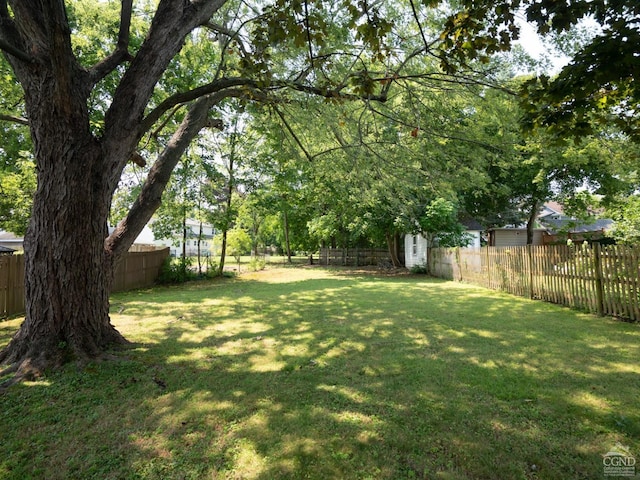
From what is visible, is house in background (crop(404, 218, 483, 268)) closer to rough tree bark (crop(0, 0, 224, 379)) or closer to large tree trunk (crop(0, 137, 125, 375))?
rough tree bark (crop(0, 0, 224, 379))

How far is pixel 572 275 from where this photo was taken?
7.91 meters

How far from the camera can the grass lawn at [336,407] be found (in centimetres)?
234

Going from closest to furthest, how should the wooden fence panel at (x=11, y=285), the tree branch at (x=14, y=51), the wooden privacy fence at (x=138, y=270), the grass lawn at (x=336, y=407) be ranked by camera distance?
the grass lawn at (x=336, y=407) → the tree branch at (x=14, y=51) → the wooden fence panel at (x=11, y=285) → the wooden privacy fence at (x=138, y=270)

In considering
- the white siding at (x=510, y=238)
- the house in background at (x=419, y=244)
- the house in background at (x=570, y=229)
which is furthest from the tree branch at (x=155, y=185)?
the white siding at (x=510, y=238)

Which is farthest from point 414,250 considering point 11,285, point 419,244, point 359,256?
point 11,285

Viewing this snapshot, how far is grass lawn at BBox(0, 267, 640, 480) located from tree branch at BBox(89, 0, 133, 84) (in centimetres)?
386

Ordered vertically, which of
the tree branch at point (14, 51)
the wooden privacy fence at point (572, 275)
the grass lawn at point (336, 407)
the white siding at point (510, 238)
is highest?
the tree branch at point (14, 51)

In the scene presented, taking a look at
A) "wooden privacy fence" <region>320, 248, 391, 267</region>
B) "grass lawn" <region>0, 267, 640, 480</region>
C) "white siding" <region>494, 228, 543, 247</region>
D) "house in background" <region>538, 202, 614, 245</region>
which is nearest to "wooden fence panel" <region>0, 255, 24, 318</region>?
"grass lawn" <region>0, 267, 640, 480</region>

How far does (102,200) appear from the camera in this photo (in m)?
4.37

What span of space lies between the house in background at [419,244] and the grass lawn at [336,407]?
15150mm

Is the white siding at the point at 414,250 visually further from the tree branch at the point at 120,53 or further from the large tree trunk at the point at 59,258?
the large tree trunk at the point at 59,258

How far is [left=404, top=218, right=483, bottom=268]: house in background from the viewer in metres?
21.1

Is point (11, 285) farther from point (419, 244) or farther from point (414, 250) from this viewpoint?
point (414, 250)

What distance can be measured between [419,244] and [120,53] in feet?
63.0
